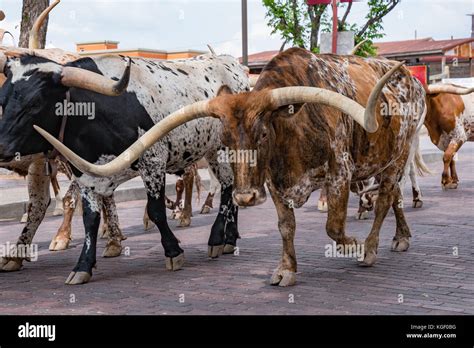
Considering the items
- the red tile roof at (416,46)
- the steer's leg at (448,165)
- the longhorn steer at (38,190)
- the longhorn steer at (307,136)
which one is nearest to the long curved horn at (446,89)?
the steer's leg at (448,165)

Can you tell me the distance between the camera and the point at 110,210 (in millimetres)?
9164

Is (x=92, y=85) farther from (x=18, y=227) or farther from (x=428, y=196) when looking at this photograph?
(x=428, y=196)

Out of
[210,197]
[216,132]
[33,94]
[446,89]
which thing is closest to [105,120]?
[33,94]

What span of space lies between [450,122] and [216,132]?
731 cm

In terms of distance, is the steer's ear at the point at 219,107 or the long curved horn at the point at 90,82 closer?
the steer's ear at the point at 219,107

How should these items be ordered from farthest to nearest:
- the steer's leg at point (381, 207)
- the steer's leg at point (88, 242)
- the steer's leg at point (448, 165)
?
the steer's leg at point (448, 165), the steer's leg at point (381, 207), the steer's leg at point (88, 242)

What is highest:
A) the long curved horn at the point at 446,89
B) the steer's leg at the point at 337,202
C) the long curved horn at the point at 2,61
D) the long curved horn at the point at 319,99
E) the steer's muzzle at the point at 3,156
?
the long curved horn at the point at 2,61

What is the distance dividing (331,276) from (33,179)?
3434 millimetres

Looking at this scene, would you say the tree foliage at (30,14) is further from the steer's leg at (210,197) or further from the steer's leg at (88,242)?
the steer's leg at (88,242)

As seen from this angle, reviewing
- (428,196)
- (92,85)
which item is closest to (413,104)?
(92,85)

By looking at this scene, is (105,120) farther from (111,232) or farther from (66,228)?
(66,228)

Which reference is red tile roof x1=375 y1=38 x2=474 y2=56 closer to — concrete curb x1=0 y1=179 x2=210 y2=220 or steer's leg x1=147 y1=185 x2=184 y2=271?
concrete curb x1=0 y1=179 x2=210 y2=220

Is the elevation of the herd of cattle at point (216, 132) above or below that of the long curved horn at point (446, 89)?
below

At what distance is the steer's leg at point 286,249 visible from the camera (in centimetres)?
700
